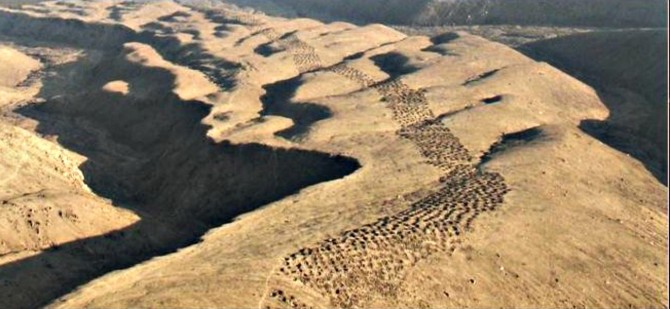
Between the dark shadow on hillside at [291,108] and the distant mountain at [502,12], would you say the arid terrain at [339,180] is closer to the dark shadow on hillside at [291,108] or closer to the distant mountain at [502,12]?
the dark shadow on hillside at [291,108]

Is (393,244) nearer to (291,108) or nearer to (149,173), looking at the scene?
(149,173)

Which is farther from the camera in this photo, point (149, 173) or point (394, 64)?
point (394, 64)

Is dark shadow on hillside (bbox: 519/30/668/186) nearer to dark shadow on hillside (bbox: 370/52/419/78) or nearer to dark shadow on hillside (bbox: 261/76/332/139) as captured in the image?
dark shadow on hillside (bbox: 370/52/419/78)

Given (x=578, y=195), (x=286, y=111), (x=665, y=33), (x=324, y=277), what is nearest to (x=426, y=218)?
(x=324, y=277)

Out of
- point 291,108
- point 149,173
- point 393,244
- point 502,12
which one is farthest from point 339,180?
point 502,12

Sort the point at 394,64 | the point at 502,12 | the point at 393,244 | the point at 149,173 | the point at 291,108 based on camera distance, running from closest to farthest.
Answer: the point at 393,244 < the point at 149,173 < the point at 291,108 < the point at 394,64 < the point at 502,12

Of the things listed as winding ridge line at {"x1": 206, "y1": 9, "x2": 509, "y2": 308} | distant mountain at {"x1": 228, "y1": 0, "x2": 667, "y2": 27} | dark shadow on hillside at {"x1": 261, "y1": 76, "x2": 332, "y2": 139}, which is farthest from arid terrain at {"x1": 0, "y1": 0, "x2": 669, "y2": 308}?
distant mountain at {"x1": 228, "y1": 0, "x2": 667, "y2": 27}

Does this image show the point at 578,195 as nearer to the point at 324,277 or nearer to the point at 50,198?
the point at 324,277
